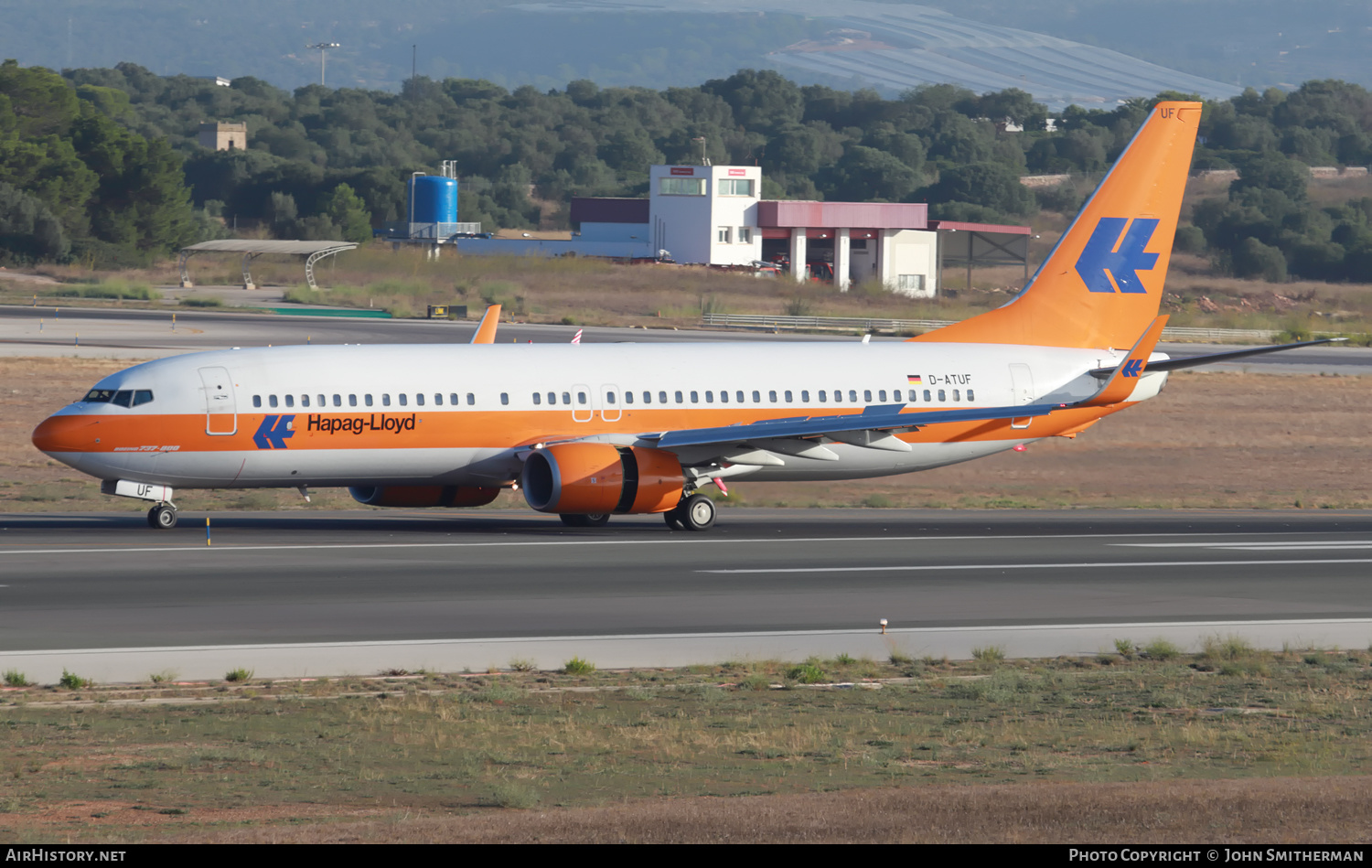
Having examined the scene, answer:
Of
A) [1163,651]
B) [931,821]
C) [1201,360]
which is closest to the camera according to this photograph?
[931,821]

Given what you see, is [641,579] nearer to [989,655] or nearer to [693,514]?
[693,514]

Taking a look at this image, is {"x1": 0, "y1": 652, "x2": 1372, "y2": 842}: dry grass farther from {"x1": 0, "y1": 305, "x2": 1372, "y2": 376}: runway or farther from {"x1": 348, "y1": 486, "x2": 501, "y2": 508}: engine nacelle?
{"x1": 0, "y1": 305, "x2": 1372, "y2": 376}: runway

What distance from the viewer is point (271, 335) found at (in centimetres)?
7575

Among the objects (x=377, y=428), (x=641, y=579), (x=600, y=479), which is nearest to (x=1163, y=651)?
(x=641, y=579)

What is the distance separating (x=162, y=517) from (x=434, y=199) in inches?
4532

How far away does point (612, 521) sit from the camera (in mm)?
37844

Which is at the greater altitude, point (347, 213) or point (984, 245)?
point (347, 213)

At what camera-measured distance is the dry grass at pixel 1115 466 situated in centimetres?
4309

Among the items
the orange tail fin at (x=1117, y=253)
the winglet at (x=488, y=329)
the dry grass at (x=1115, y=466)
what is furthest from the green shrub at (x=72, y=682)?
the orange tail fin at (x=1117, y=253)

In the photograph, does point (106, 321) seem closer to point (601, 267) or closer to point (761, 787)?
point (601, 267)

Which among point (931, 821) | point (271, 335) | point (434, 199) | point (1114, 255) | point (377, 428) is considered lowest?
point (931, 821)

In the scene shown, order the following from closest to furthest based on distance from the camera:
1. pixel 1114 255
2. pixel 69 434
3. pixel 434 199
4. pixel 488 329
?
pixel 69 434, pixel 488 329, pixel 1114 255, pixel 434 199

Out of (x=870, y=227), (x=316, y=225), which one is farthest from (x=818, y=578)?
(x=316, y=225)

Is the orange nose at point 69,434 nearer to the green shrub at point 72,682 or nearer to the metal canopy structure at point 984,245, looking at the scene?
the green shrub at point 72,682
